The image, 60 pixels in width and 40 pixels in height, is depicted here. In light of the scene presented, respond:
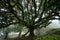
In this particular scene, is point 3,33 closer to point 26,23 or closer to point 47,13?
point 26,23

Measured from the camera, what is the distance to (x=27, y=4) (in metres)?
6.16

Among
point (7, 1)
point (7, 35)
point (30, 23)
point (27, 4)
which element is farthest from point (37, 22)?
point (7, 35)

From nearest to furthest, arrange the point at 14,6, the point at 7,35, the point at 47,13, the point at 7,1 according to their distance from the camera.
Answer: the point at 7,1, the point at 14,6, the point at 47,13, the point at 7,35

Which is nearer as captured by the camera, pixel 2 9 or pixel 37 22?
pixel 2 9

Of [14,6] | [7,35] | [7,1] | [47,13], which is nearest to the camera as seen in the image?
[7,1]

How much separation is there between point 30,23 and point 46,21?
0.80m

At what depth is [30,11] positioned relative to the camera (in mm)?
6043

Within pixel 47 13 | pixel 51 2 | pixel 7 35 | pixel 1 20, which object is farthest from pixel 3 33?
pixel 51 2

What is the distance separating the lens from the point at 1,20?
20.1 feet

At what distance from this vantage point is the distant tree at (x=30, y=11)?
5.68m

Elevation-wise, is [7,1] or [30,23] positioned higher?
[7,1]

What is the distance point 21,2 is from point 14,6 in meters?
0.36

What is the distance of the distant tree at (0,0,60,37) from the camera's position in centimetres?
568

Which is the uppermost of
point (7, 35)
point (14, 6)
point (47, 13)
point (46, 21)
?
point (14, 6)
